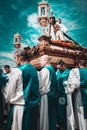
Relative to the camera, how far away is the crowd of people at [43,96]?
304 centimetres

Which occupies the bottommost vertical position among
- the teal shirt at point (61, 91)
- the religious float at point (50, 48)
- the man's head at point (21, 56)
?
the teal shirt at point (61, 91)

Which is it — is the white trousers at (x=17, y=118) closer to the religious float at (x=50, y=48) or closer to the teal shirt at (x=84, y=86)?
the teal shirt at (x=84, y=86)

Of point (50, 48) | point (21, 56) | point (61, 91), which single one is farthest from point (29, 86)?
point (50, 48)

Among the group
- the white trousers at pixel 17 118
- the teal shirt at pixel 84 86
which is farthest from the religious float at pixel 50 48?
the white trousers at pixel 17 118

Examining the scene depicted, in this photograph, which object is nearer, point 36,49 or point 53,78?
point 53,78

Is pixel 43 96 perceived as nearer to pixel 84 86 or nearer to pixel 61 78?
pixel 61 78

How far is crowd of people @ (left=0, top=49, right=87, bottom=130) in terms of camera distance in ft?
9.96

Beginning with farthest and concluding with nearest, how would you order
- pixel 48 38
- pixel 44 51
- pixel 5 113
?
pixel 48 38 < pixel 44 51 < pixel 5 113

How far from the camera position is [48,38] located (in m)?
6.59

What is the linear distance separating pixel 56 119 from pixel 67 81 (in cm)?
75

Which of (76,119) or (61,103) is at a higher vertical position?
(61,103)

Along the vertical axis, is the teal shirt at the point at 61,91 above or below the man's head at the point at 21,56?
below

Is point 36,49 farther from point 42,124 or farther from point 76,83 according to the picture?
point 42,124

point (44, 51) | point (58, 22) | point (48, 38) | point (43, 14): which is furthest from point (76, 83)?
point (58, 22)
